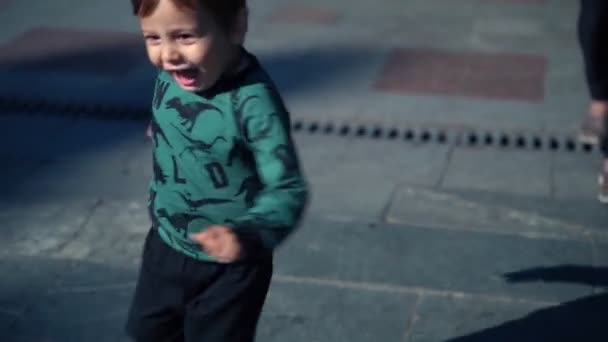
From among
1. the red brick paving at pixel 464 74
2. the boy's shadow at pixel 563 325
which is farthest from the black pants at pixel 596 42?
the red brick paving at pixel 464 74

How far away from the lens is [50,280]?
11.5ft

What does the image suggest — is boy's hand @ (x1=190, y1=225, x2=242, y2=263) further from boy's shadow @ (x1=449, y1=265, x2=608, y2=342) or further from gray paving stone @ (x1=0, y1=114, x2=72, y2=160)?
gray paving stone @ (x1=0, y1=114, x2=72, y2=160)

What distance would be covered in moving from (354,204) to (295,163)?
201 cm

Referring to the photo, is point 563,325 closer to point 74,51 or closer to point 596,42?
point 596,42

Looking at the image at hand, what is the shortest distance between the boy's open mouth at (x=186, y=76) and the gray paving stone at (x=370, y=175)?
6.26 feet

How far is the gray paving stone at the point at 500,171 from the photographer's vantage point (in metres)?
4.25

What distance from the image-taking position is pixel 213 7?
2.07 m

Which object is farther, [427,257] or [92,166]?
[92,166]

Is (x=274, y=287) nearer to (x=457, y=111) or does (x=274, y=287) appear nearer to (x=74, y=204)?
(x=74, y=204)

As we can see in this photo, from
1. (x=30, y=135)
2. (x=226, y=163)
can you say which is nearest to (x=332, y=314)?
(x=226, y=163)

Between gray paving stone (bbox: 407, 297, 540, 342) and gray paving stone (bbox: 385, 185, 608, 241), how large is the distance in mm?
543

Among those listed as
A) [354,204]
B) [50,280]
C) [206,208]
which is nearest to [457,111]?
[354,204]

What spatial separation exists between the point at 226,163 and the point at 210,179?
59mm

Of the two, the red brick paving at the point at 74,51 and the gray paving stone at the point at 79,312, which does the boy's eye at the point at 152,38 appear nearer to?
the gray paving stone at the point at 79,312
